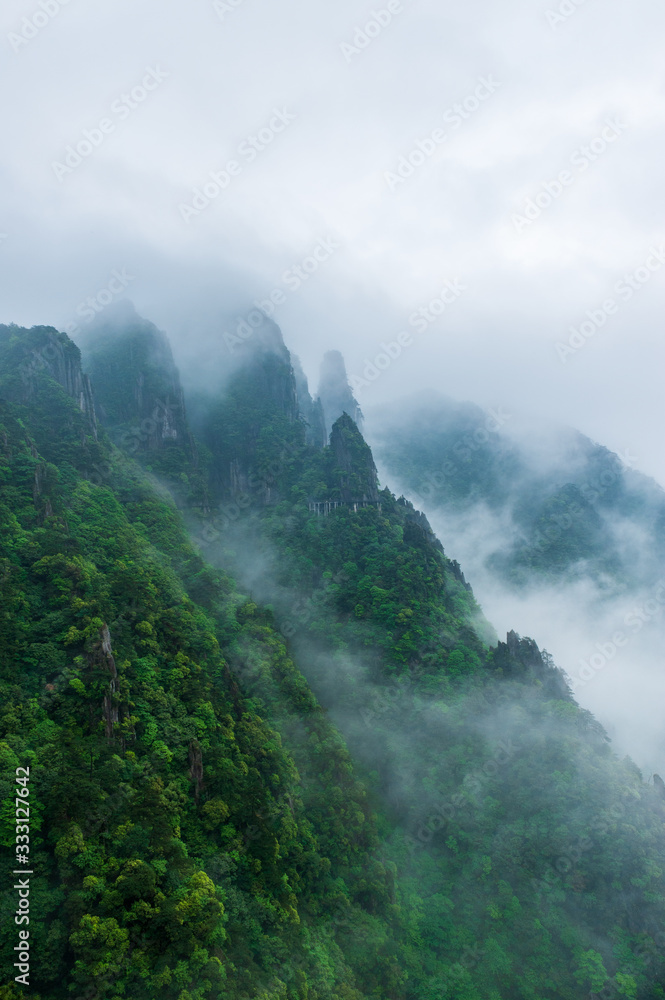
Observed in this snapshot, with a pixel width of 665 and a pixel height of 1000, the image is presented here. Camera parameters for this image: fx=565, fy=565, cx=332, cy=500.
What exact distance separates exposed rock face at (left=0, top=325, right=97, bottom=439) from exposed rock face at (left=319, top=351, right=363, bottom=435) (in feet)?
230

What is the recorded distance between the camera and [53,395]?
73.9m

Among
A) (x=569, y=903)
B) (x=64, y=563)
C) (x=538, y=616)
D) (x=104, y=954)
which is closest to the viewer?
(x=104, y=954)

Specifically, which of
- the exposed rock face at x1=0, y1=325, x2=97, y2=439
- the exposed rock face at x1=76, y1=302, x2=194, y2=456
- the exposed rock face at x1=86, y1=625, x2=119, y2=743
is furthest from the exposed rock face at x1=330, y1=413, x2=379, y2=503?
the exposed rock face at x1=86, y1=625, x2=119, y2=743

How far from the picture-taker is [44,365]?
78.5 m

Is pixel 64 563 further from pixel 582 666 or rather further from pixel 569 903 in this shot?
pixel 582 666

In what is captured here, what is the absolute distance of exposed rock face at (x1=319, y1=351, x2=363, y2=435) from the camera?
478 feet

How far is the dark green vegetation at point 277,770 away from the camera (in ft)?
97.1

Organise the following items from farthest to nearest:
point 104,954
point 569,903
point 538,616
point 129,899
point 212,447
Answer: point 538,616 < point 212,447 < point 569,903 < point 129,899 < point 104,954

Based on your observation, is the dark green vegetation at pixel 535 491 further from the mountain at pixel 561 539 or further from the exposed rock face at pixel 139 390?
the exposed rock face at pixel 139 390

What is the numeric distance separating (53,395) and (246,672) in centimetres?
4582

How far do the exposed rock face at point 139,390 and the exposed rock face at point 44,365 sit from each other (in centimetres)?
1356

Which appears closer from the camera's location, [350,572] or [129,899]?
[129,899]

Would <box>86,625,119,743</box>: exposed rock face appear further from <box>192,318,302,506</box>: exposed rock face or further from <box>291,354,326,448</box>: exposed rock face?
<box>291,354,326,448</box>: exposed rock face

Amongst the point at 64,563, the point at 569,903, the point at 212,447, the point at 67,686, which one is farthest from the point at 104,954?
the point at 212,447
